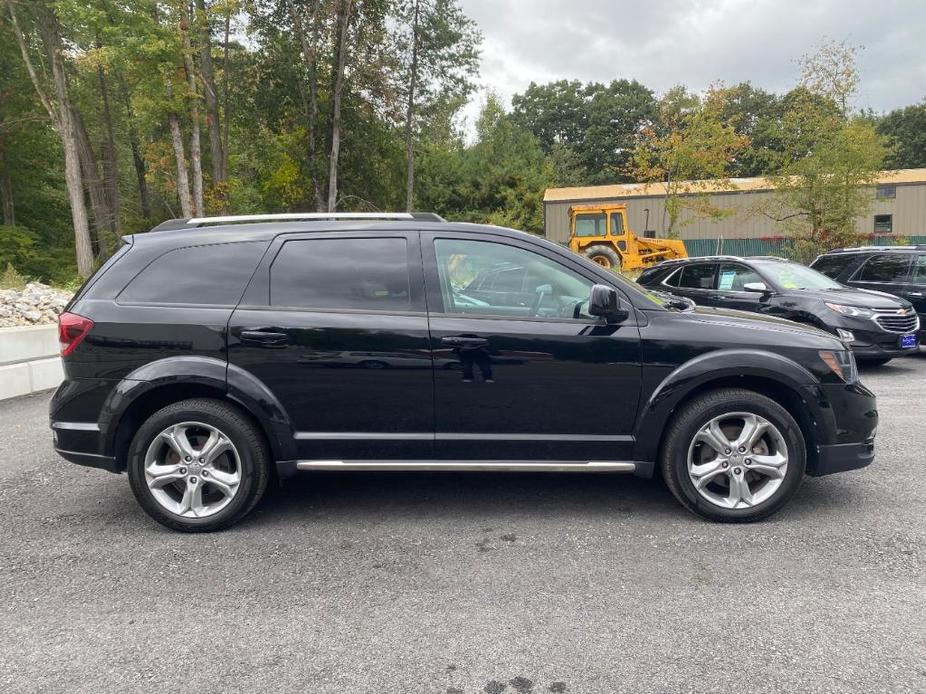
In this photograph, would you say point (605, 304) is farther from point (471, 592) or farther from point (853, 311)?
point (853, 311)

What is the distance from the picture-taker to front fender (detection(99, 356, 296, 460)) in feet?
11.5

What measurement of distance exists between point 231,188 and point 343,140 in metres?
6.30

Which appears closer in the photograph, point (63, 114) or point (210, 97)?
point (63, 114)

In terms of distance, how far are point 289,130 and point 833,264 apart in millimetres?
26745

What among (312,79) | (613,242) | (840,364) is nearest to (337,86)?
(312,79)

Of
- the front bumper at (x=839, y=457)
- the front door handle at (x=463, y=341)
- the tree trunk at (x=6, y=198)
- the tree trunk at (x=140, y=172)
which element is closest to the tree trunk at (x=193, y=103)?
the tree trunk at (x=6, y=198)

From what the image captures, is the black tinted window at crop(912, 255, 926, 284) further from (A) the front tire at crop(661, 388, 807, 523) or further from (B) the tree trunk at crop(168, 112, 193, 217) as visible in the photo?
(B) the tree trunk at crop(168, 112, 193, 217)

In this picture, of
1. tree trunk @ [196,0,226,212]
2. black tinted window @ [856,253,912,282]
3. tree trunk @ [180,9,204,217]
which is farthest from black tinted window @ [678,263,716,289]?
tree trunk @ [196,0,226,212]

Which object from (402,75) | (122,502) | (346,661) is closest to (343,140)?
(402,75)

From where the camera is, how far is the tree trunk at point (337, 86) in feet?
88.8

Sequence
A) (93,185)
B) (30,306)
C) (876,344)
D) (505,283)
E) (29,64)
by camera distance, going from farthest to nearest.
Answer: (93,185) → (29,64) → (30,306) → (876,344) → (505,283)

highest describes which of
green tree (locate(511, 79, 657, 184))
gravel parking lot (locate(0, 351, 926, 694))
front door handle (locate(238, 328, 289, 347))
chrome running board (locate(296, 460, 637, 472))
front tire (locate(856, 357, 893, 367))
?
green tree (locate(511, 79, 657, 184))

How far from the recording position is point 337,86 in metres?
27.7

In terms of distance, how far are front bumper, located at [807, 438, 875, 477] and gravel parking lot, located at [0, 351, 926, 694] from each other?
1.01 feet
